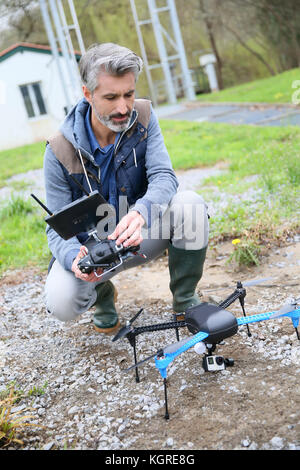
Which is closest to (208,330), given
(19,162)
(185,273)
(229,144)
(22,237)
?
(185,273)

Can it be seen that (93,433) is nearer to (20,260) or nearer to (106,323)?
(106,323)

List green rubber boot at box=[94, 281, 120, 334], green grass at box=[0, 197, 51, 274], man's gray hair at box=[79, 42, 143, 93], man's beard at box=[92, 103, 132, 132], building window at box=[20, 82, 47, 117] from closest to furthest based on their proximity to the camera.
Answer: man's gray hair at box=[79, 42, 143, 93] → man's beard at box=[92, 103, 132, 132] → green rubber boot at box=[94, 281, 120, 334] → green grass at box=[0, 197, 51, 274] → building window at box=[20, 82, 47, 117]

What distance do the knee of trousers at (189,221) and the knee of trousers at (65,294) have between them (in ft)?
1.80

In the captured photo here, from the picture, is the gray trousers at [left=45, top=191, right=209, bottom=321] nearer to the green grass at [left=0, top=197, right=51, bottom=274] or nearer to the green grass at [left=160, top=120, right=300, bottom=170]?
the green grass at [left=0, top=197, right=51, bottom=274]

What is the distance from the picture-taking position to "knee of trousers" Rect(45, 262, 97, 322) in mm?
2322

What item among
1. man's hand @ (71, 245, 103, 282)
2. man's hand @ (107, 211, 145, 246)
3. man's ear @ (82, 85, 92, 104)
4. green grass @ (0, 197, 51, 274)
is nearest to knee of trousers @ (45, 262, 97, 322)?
man's hand @ (71, 245, 103, 282)

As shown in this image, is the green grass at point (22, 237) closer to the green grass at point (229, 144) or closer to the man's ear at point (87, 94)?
the man's ear at point (87, 94)

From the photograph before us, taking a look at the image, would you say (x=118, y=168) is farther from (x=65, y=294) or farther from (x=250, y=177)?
(x=250, y=177)

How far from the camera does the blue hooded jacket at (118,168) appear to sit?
234 cm

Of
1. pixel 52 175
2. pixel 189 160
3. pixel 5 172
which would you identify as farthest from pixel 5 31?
pixel 52 175

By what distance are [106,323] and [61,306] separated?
405 mm

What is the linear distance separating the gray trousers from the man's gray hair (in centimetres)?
69

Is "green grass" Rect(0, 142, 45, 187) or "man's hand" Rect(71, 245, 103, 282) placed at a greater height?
"man's hand" Rect(71, 245, 103, 282)

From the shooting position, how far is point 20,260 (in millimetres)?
4117
